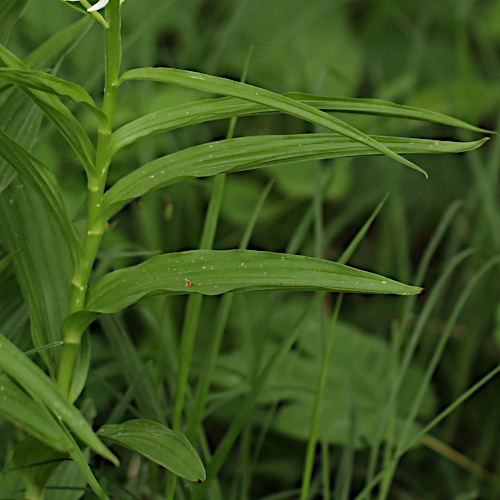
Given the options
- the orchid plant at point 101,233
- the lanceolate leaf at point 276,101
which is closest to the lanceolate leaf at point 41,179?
the orchid plant at point 101,233

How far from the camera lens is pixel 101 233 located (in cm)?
51

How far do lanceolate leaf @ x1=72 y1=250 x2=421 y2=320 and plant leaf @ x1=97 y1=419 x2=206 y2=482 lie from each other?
4.1 inches

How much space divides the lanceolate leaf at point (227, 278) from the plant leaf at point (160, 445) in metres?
0.11

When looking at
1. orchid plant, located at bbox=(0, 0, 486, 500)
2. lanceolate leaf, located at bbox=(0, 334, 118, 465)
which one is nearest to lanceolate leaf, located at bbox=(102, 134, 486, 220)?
orchid plant, located at bbox=(0, 0, 486, 500)

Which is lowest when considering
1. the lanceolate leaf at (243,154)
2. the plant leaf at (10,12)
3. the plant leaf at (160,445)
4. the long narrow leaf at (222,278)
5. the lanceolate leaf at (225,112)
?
the plant leaf at (160,445)

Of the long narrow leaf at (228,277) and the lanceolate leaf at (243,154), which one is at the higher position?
the lanceolate leaf at (243,154)

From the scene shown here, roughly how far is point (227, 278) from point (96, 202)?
0.13 metres

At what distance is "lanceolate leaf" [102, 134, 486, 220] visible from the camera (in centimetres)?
48

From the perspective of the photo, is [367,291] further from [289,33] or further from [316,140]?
[289,33]

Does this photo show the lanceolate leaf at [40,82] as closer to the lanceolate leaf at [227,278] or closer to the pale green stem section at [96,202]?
the pale green stem section at [96,202]

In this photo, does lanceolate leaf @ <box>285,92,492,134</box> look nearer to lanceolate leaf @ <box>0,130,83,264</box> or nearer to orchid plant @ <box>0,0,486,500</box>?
orchid plant @ <box>0,0,486,500</box>

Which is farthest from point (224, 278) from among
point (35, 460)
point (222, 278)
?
Result: point (35, 460)

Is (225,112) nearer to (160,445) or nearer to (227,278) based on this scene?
(227,278)

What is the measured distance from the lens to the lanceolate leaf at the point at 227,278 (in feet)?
1.43
